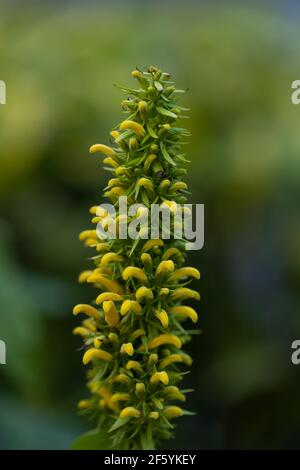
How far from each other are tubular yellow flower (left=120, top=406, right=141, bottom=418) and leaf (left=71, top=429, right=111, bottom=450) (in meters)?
0.16

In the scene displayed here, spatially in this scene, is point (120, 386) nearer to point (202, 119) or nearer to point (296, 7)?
point (202, 119)

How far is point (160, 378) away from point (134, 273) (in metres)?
0.25

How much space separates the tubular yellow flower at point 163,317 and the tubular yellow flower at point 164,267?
0.30 feet

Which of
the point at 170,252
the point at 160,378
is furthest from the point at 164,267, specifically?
the point at 160,378

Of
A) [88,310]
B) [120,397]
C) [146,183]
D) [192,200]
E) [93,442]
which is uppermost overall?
[192,200]

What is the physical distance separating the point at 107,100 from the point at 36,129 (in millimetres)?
418

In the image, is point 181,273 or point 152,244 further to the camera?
point 181,273

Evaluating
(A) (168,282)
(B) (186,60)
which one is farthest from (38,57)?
(A) (168,282)

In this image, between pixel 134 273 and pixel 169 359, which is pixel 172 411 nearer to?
pixel 169 359

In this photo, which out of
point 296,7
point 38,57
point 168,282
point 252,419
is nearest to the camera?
point 168,282

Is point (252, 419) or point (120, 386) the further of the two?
point (252, 419)

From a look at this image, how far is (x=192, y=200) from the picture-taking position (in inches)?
143

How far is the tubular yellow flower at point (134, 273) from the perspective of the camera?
160cm
